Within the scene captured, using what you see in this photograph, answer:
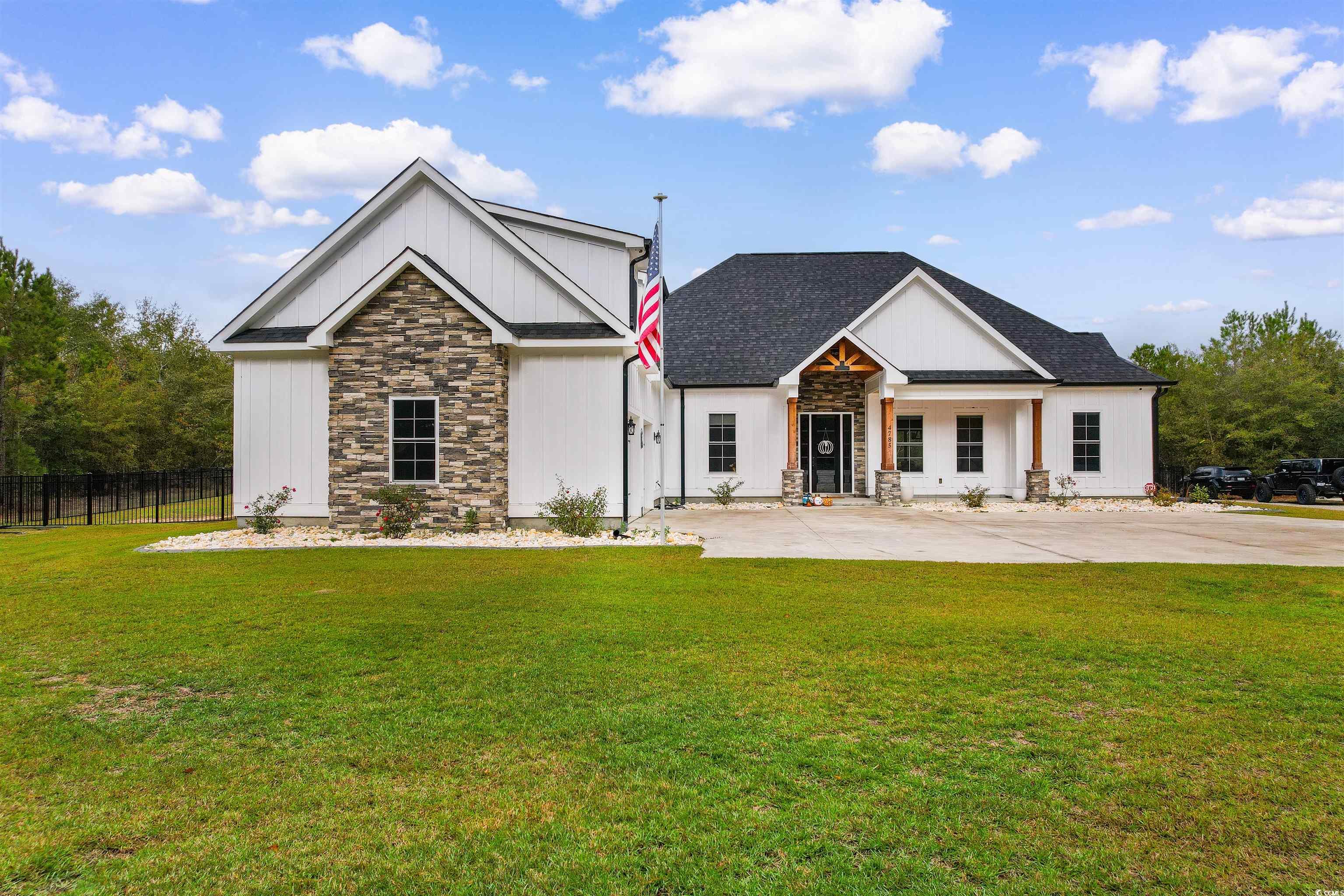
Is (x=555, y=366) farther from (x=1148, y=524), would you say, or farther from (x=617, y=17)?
(x=1148, y=524)

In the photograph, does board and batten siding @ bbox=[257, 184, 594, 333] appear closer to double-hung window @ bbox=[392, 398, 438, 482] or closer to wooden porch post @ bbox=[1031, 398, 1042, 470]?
double-hung window @ bbox=[392, 398, 438, 482]

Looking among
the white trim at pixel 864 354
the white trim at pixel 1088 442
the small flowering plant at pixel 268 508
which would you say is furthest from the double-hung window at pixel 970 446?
the small flowering plant at pixel 268 508

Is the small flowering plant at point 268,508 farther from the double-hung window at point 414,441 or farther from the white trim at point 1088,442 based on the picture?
the white trim at point 1088,442

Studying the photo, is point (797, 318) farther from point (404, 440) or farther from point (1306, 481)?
point (1306, 481)

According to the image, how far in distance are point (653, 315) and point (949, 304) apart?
13.0 meters

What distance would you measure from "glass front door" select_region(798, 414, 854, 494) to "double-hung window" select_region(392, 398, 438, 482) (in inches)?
475

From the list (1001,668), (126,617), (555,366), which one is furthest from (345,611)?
(555,366)

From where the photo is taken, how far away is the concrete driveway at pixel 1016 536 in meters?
11.4

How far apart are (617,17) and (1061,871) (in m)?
16.9

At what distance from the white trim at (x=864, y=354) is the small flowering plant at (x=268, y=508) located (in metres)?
12.9

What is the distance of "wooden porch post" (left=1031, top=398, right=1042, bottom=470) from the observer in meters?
21.8

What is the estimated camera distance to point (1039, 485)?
21812 mm

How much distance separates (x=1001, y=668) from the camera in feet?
18.3

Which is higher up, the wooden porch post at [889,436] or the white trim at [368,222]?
the white trim at [368,222]
